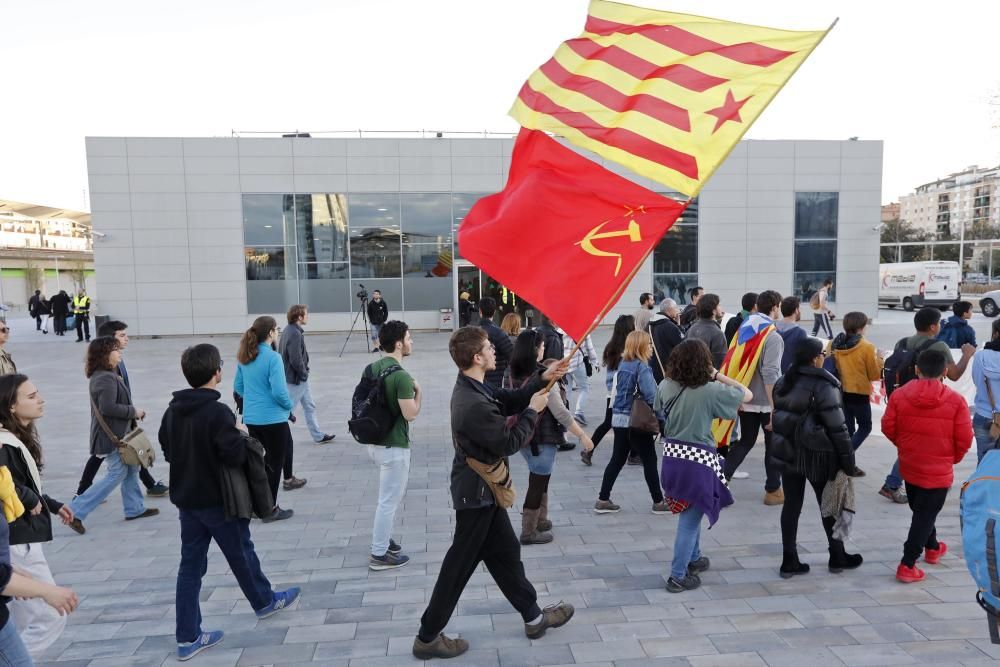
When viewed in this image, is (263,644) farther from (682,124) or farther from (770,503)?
(770,503)

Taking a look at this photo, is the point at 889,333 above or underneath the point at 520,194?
underneath

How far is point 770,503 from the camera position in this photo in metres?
6.23

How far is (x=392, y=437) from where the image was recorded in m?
4.88

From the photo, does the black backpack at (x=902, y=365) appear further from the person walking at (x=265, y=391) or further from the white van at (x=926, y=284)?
the white van at (x=926, y=284)

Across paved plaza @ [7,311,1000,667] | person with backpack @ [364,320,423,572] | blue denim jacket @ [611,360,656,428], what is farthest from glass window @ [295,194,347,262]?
person with backpack @ [364,320,423,572]

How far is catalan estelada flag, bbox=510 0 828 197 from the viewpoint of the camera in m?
3.54

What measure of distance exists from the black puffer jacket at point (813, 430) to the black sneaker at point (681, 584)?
40.1 inches

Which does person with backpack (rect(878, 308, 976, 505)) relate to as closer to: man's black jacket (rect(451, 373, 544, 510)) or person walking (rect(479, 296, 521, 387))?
person walking (rect(479, 296, 521, 387))

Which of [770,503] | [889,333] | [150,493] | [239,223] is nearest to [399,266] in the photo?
[239,223]

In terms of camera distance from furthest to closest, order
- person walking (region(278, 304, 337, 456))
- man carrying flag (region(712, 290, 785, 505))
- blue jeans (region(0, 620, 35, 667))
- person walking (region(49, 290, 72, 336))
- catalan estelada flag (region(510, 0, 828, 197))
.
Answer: person walking (region(49, 290, 72, 336))
person walking (region(278, 304, 337, 456))
man carrying flag (region(712, 290, 785, 505))
catalan estelada flag (region(510, 0, 828, 197))
blue jeans (region(0, 620, 35, 667))

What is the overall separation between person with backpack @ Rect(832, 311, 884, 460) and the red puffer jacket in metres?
2.05

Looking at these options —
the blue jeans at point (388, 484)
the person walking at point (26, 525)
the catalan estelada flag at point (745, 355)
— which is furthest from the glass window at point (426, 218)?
the person walking at point (26, 525)

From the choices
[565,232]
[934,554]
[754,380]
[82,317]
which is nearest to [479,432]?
[565,232]

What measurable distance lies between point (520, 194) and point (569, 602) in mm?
2685
